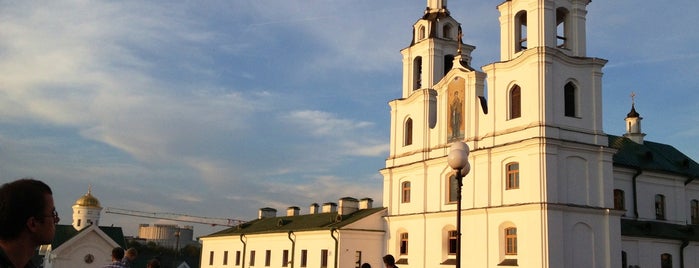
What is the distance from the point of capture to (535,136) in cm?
2975

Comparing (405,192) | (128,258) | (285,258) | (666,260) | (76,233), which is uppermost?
(405,192)

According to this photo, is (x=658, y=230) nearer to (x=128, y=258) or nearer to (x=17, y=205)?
(x=128, y=258)

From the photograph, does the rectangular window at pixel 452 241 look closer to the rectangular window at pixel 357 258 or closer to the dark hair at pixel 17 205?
the rectangular window at pixel 357 258

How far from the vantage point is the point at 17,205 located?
290cm

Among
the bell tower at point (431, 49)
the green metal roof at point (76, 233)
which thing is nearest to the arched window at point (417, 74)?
the bell tower at point (431, 49)

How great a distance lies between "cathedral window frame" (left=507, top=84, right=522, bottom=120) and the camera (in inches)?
1235

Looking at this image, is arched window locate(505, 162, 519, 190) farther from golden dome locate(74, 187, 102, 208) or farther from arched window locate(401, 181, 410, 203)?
golden dome locate(74, 187, 102, 208)

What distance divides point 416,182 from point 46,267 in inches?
1079

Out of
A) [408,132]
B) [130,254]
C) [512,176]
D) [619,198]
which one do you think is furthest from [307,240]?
[130,254]

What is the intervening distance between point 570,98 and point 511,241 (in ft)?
22.0

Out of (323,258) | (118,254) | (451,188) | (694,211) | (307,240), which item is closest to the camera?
(118,254)

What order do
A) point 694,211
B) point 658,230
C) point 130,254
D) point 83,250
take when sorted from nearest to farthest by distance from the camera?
point 130,254
point 658,230
point 694,211
point 83,250

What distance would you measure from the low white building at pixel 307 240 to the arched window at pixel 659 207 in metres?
14.2

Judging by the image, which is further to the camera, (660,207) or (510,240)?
(660,207)
